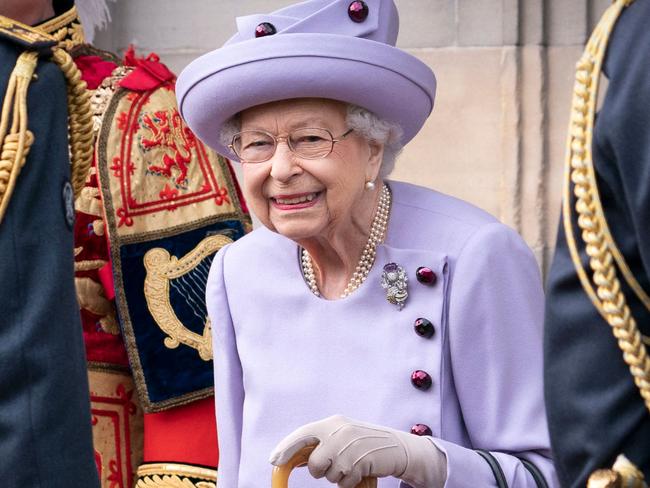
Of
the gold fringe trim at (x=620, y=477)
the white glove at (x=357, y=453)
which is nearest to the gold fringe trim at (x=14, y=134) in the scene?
the white glove at (x=357, y=453)

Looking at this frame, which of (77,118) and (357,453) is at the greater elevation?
(77,118)

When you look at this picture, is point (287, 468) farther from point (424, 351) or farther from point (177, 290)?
point (177, 290)

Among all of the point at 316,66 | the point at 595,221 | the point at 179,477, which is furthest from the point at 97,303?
the point at 595,221

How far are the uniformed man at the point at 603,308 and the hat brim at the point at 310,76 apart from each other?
3.40 ft

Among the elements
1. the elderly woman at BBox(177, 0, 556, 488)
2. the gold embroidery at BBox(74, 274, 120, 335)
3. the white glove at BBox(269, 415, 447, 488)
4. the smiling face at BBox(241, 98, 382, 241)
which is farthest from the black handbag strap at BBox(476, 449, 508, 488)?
the gold embroidery at BBox(74, 274, 120, 335)

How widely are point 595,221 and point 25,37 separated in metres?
1.31

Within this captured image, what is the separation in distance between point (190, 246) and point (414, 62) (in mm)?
1028

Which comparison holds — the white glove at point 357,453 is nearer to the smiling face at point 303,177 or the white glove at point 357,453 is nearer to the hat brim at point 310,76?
the smiling face at point 303,177

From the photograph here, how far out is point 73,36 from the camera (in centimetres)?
403

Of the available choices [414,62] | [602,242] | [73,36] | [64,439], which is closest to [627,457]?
[602,242]

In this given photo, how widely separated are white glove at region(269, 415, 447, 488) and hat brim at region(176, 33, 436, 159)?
677 mm

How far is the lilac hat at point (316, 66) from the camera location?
316 cm

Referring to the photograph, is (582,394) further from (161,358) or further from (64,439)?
(161,358)

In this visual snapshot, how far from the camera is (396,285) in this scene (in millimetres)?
3285
